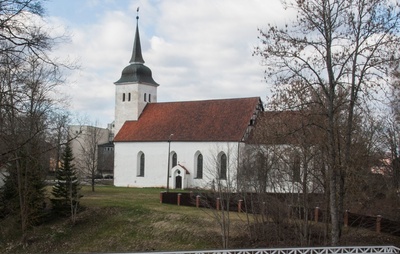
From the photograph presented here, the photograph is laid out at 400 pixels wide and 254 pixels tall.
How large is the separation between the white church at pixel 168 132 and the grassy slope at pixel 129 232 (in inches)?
469

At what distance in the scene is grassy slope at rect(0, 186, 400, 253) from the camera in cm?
2372

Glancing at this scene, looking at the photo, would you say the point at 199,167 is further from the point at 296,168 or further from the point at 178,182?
the point at 296,168

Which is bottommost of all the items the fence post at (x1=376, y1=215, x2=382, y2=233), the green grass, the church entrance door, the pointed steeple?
the green grass

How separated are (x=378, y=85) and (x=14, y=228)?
21.4 meters

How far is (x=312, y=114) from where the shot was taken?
49.5ft

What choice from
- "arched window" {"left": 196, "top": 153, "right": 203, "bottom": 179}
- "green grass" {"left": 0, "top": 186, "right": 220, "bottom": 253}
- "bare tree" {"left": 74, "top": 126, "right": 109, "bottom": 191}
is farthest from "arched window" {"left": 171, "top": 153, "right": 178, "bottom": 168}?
"green grass" {"left": 0, "top": 186, "right": 220, "bottom": 253}

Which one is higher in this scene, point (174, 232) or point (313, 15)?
point (313, 15)

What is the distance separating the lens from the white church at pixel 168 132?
42.8 meters

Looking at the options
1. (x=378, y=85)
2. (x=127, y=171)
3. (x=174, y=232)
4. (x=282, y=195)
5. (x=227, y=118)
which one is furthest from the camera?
(x=127, y=171)

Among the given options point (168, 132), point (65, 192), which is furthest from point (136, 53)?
point (65, 192)

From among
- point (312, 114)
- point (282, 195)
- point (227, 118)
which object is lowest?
point (282, 195)

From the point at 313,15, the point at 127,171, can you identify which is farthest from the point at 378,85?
the point at 127,171

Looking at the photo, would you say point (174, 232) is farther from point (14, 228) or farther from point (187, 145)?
point (187, 145)

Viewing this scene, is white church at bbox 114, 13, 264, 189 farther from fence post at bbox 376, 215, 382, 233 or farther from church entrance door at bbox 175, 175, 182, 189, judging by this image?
fence post at bbox 376, 215, 382, 233
